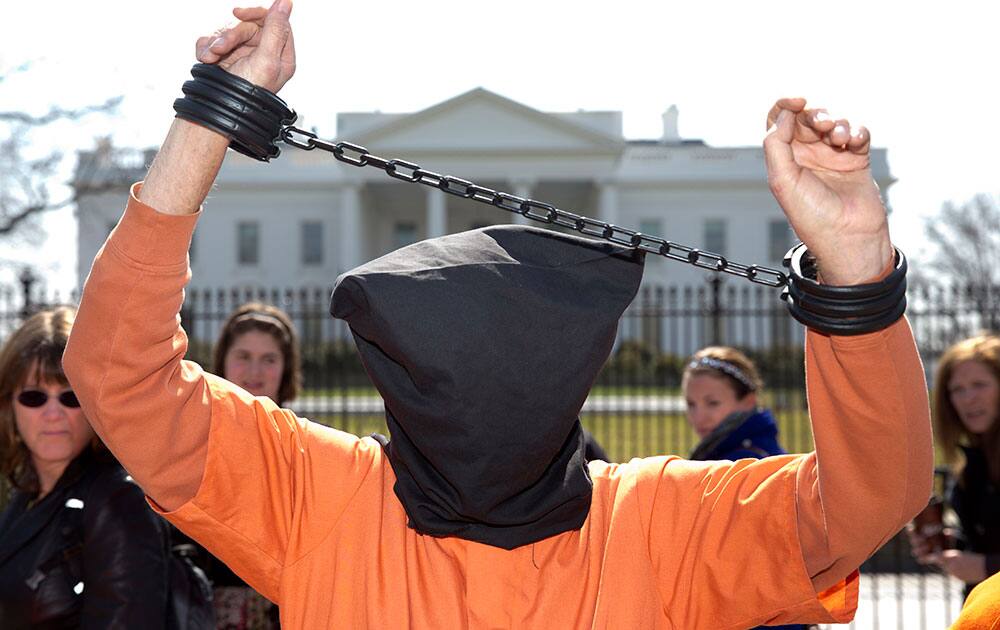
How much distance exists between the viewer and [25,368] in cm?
275

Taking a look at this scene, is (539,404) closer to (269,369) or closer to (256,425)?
(256,425)

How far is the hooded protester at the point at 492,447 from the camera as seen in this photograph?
4.72 feet

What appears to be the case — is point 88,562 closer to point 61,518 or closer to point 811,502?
point 61,518

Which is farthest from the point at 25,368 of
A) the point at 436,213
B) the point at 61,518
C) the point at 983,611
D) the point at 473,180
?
the point at 436,213

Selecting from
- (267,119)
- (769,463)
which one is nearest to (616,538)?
(769,463)

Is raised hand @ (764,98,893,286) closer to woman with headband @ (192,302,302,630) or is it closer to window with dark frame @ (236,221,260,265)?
woman with headband @ (192,302,302,630)

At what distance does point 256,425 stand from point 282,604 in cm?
29

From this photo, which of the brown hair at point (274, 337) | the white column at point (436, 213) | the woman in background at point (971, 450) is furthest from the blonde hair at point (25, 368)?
the white column at point (436, 213)

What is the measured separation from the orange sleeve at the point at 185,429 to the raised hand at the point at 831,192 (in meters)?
0.81

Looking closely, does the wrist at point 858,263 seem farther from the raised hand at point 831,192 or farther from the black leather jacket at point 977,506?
the black leather jacket at point 977,506

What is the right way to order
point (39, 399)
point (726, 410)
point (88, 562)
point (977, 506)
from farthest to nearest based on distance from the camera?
point (977, 506), point (726, 410), point (39, 399), point (88, 562)

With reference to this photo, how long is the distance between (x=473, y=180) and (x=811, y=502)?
41.0 meters

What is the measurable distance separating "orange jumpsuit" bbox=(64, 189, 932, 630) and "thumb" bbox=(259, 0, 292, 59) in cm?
29

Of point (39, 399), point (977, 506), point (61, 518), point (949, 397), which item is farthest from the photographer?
point (949, 397)
